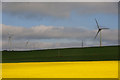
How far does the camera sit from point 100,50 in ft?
160

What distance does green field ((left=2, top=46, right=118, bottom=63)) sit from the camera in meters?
46.0

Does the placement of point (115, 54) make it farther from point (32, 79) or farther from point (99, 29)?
point (32, 79)

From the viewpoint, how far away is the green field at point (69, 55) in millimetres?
46000

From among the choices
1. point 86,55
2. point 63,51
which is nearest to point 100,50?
point 86,55

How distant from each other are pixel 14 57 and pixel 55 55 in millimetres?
10736

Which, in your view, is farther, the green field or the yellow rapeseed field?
the green field

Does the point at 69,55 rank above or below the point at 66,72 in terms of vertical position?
above

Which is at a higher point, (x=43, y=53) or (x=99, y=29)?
(x=99, y=29)

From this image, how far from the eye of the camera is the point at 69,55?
165 feet

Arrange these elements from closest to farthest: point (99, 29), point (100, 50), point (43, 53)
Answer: point (100, 50), point (43, 53), point (99, 29)

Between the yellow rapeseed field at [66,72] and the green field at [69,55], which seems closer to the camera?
the yellow rapeseed field at [66,72]

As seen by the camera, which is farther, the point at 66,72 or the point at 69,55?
the point at 69,55

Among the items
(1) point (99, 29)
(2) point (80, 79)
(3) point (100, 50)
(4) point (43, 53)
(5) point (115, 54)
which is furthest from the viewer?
(1) point (99, 29)

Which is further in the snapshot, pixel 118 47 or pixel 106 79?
pixel 118 47
